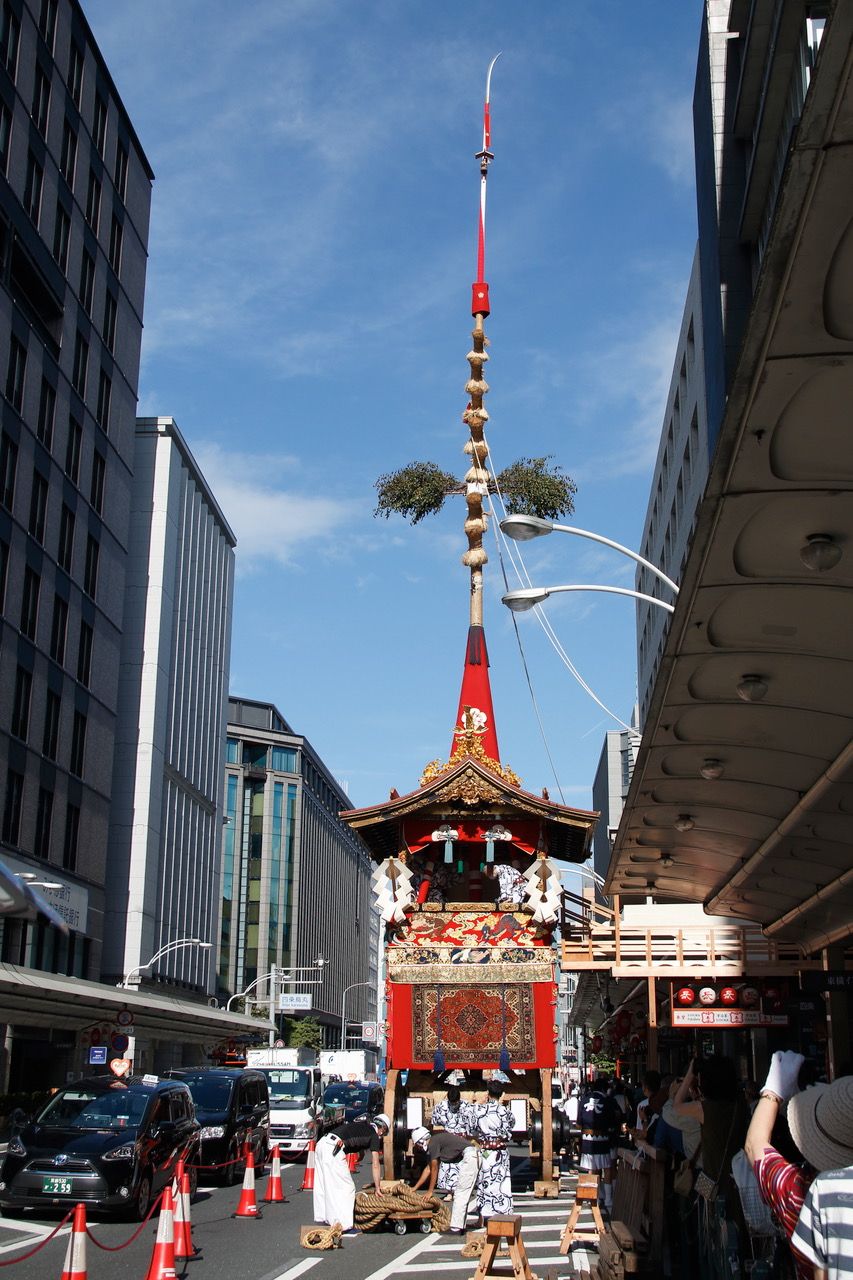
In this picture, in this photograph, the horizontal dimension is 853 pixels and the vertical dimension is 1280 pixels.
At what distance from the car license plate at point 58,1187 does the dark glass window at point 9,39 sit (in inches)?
1487

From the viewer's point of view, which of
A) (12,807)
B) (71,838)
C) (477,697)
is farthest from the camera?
(71,838)

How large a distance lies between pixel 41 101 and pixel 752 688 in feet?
149

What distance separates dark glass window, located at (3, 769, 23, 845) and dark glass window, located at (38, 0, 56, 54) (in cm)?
2592

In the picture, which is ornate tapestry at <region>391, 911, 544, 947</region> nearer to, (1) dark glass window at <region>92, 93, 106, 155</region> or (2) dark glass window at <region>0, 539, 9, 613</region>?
(2) dark glass window at <region>0, 539, 9, 613</region>

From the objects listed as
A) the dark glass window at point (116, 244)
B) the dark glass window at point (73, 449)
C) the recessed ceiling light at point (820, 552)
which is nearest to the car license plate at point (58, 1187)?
the recessed ceiling light at point (820, 552)

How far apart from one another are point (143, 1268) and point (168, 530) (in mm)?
51665

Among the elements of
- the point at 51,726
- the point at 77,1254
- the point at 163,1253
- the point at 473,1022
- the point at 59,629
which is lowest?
the point at 163,1253

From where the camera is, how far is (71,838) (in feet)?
162

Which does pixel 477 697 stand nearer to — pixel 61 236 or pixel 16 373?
pixel 16 373

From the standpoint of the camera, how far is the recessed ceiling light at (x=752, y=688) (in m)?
10.1

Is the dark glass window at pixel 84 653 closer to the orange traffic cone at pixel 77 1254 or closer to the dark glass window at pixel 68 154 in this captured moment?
the dark glass window at pixel 68 154

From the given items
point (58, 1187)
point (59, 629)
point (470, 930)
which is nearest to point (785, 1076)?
point (58, 1187)

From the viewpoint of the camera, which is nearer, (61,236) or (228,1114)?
(228,1114)

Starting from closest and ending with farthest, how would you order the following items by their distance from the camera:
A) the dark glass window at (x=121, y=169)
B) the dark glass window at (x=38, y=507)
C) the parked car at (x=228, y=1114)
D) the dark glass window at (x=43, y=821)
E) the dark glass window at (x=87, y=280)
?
the parked car at (x=228, y=1114) < the dark glass window at (x=43, y=821) < the dark glass window at (x=38, y=507) < the dark glass window at (x=87, y=280) < the dark glass window at (x=121, y=169)
